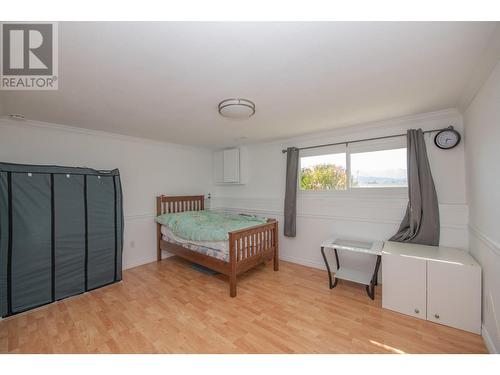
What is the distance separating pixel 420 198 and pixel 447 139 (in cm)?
73

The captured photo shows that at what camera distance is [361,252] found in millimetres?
2541

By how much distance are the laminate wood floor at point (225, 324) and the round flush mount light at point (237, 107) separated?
6.79 ft

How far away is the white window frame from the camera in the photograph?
2649 millimetres

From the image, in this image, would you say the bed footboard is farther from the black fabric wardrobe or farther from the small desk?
the black fabric wardrobe

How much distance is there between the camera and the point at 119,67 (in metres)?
1.41

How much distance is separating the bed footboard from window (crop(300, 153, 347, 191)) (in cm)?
96

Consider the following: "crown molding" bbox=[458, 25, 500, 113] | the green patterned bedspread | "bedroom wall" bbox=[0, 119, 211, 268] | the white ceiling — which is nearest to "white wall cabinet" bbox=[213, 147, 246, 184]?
"bedroom wall" bbox=[0, 119, 211, 268]
